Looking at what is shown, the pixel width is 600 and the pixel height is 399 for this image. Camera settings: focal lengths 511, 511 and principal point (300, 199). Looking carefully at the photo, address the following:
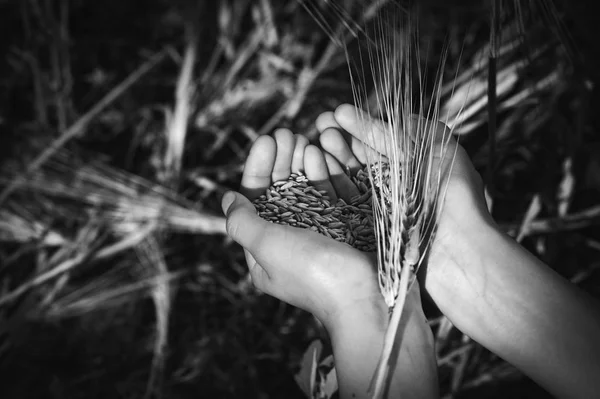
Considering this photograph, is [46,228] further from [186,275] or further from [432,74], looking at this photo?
[432,74]

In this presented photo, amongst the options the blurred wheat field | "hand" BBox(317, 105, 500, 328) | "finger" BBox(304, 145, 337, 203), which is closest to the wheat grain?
"finger" BBox(304, 145, 337, 203)

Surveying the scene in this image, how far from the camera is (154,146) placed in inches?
62.3

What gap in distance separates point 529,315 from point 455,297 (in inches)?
4.9

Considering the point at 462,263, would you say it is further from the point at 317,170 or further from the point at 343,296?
the point at 317,170

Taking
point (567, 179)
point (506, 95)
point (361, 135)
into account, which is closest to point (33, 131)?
point (361, 135)

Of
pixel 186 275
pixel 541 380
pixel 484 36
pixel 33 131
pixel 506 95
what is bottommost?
pixel 541 380

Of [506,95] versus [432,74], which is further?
[432,74]

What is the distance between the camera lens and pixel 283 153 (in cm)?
108

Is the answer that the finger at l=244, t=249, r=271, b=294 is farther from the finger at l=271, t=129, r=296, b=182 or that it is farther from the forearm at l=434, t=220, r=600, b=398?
the forearm at l=434, t=220, r=600, b=398

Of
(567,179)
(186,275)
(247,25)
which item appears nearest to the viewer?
(567,179)

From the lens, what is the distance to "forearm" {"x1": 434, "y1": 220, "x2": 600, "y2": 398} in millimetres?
823

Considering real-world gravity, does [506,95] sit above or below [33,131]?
above

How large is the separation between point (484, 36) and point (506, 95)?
33 cm

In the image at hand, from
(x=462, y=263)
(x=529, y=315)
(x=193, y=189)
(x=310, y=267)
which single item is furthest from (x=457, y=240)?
(x=193, y=189)
